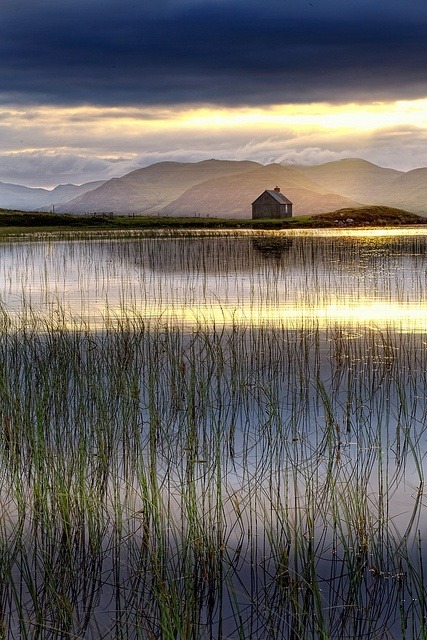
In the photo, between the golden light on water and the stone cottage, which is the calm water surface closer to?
the golden light on water

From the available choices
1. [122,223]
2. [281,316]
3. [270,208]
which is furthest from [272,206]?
[281,316]

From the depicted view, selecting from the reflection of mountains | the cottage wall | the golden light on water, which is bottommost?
the golden light on water

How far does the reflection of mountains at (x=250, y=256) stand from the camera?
3441cm

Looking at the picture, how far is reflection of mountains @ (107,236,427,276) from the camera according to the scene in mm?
34406

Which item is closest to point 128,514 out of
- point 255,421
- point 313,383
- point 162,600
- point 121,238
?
point 162,600

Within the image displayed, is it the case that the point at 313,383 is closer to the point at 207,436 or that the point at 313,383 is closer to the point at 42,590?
the point at 207,436

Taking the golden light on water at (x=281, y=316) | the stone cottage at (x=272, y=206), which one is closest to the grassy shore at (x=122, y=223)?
the stone cottage at (x=272, y=206)

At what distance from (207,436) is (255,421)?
2.85ft

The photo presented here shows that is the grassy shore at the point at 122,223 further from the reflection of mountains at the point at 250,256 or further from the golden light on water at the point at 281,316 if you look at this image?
the golden light on water at the point at 281,316

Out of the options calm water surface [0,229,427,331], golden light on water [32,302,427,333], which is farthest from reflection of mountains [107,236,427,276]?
golden light on water [32,302,427,333]

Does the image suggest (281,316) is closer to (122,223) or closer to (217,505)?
(217,505)

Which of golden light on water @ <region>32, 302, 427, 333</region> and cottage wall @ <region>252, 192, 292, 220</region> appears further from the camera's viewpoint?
cottage wall @ <region>252, 192, 292, 220</region>

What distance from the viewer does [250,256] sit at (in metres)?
41.5

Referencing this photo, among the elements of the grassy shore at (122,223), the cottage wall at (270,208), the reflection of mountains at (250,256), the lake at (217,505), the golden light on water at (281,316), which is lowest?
the lake at (217,505)
